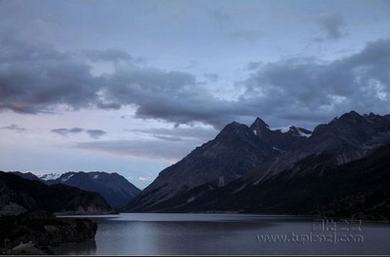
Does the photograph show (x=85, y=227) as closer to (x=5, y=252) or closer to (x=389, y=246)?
(x=5, y=252)

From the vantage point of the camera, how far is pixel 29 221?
14250 centimetres

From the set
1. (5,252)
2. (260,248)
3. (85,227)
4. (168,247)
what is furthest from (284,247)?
(85,227)

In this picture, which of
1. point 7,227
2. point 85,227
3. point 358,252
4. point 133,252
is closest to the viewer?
point 358,252

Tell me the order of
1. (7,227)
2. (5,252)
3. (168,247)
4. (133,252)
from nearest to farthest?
(5,252) → (133,252) → (168,247) → (7,227)

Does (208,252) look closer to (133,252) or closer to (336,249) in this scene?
(133,252)

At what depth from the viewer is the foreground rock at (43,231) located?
394ft

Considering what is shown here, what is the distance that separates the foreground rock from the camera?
394ft

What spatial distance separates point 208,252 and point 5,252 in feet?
121

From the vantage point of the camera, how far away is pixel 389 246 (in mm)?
117562

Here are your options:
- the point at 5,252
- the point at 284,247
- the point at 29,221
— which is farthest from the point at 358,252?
the point at 29,221

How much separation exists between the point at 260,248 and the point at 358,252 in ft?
63.2

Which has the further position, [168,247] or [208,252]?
[168,247]

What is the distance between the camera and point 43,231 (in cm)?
13475

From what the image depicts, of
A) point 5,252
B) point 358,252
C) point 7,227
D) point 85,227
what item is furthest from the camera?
point 85,227
